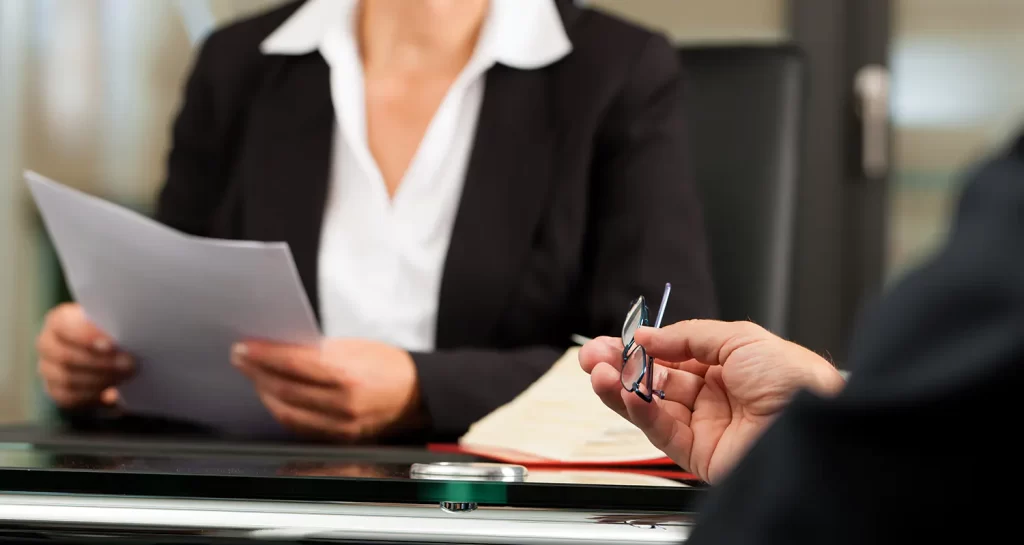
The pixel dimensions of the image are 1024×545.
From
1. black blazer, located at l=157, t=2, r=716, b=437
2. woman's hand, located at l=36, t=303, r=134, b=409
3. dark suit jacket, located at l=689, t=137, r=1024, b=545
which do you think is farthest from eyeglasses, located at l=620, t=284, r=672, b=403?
woman's hand, located at l=36, t=303, r=134, b=409

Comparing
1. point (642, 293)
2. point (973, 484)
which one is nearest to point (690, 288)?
point (642, 293)

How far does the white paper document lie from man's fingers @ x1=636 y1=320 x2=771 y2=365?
28 centimetres

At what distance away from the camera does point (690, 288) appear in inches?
38.0

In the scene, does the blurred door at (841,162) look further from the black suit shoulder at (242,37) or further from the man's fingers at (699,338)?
the man's fingers at (699,338)

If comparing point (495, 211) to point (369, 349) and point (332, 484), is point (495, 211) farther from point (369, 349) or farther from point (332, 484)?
point (332, 484)

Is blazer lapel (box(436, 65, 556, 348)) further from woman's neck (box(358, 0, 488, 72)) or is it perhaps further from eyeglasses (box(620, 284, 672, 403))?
eyeglasses (box(620, 284, 672, 403))

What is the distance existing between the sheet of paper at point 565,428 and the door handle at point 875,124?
1.48 m

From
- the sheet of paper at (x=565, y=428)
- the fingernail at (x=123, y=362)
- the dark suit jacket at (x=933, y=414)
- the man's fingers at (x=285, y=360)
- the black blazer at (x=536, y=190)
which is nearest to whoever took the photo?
the dark suit jacket at (x=933, y=414)

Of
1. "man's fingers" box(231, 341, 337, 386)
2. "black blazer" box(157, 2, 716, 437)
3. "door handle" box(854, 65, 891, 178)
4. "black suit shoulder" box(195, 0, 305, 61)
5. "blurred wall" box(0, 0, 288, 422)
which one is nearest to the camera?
"man's fingers" box(231, 341, 337, 386)

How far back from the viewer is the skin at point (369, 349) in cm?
79

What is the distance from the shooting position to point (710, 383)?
1.69ft

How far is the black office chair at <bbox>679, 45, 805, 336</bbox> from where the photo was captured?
1.13 m

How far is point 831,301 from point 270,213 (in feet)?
4.24

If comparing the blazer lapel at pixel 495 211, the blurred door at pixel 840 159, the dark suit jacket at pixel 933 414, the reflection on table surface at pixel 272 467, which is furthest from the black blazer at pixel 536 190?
the blurred door at pixel 840 159
